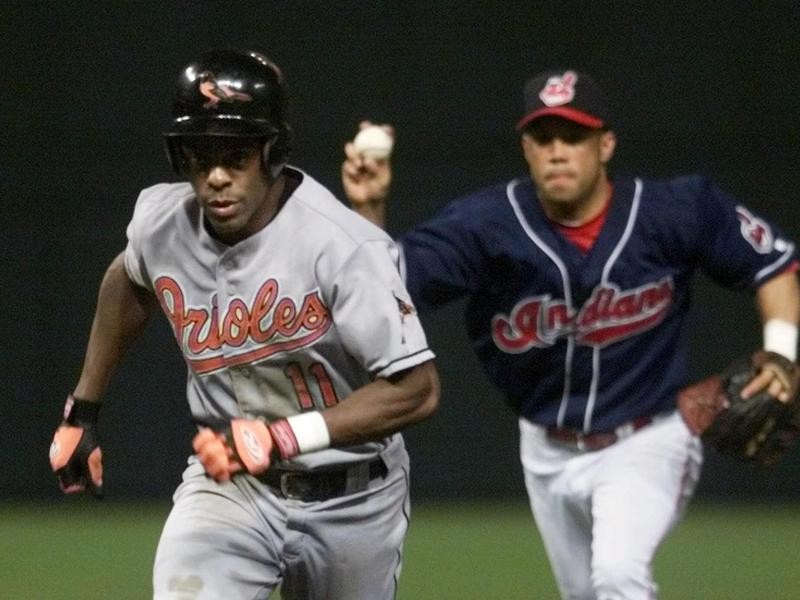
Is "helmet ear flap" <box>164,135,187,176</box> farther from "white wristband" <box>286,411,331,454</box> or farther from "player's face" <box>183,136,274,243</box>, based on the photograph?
"white wristband" <box>286,411,331,454</box>

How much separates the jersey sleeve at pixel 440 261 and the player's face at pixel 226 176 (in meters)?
1.19

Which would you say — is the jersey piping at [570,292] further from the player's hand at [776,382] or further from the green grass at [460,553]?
the green grass at [460,553]

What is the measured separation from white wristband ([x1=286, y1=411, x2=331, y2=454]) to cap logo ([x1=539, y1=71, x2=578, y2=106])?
1.82 meters

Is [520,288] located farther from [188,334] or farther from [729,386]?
[188,334]

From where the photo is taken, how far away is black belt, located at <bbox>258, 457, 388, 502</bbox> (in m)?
4.44

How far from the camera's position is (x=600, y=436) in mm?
5453

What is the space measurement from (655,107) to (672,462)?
417 centimetres

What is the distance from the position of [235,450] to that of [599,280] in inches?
73.8

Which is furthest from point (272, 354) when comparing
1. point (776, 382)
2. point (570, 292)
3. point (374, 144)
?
point (776, 382)

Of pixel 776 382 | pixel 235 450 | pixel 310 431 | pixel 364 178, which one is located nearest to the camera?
pixel 235 450

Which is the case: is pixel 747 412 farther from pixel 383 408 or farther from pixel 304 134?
pixel 304 134

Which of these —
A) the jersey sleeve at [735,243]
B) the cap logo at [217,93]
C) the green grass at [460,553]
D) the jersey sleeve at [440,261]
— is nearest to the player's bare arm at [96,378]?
the cap logo at [217,93]

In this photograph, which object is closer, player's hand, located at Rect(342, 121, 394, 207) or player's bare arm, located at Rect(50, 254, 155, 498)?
player's bare arm, located at Rect(50, 254, 155, 498)

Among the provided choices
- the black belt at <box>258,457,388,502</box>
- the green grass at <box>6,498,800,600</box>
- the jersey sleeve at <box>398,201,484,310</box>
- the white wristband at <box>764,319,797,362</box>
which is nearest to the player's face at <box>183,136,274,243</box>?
the black belt at <box>258,457,388,502</box>
